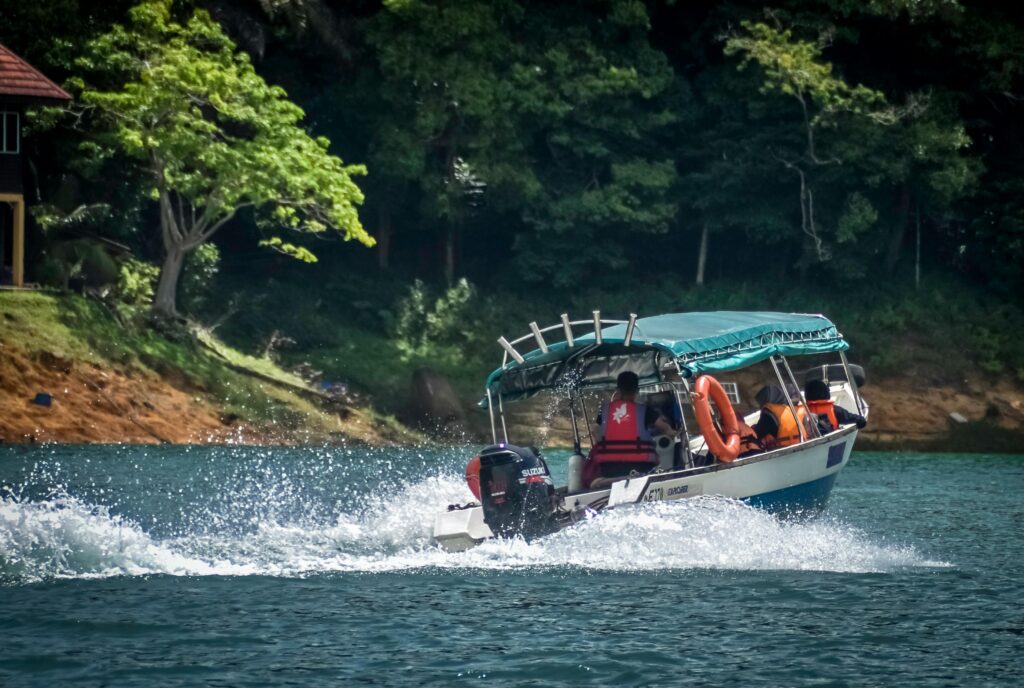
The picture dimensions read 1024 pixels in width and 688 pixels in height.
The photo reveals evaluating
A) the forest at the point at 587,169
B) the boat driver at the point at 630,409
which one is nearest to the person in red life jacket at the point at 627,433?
the boat driver at the point at 630,409

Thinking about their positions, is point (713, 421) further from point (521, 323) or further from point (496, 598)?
point (521, 323)

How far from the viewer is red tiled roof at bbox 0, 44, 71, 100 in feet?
122

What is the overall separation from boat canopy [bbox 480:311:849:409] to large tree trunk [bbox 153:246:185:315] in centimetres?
2044

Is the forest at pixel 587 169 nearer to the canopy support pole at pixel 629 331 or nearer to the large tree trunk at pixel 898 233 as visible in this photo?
the large tree trunk at pixel 898 233

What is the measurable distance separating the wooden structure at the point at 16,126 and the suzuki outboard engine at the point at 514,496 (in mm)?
22690

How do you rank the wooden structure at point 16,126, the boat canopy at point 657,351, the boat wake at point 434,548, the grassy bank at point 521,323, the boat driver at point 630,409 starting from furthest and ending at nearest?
the grassy bank at point 521,323, the wooden structure at point 16,126, the boat canopy at point 657,351, the boat driver at point 630,409, the boat wake at point 434,548

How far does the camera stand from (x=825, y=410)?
21.3m

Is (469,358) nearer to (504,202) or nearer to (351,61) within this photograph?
(504,202)

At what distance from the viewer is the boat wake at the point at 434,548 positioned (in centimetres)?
1692

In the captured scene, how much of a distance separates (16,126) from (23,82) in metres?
1.20

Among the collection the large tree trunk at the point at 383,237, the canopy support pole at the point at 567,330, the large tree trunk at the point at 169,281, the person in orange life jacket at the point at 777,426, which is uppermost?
the large tree trunk at the point at 383,237

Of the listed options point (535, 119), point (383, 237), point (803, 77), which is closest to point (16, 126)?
point (383, 237)

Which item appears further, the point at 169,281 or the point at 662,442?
the point at 169,281

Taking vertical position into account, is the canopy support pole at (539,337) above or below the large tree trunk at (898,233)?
below
